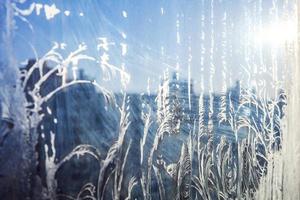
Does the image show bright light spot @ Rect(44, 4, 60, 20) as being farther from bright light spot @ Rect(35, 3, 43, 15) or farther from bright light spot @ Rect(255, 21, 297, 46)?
bright light spot @ Rect(255, 21, 297, 46)

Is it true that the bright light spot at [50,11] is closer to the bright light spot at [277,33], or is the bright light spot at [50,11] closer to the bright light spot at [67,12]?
the bright light spot at [67,12]

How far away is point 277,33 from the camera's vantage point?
1766 millimetres

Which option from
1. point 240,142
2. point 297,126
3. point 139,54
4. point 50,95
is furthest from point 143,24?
point 297,126

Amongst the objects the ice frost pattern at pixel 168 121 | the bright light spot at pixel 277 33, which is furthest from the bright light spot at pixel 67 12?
the bright light spot at pixel 277 33

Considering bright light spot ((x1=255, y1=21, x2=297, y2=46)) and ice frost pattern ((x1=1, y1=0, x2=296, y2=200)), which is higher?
bright light spot ((x1=255, y1=21, x2=297, y2=46))

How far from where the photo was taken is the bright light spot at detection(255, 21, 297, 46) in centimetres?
170

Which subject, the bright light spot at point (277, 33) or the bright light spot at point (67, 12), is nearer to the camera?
the bright light spot at point (67, 12)

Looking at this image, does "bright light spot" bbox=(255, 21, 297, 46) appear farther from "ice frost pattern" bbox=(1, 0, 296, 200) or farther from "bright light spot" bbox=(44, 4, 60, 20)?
"bright light spot" bbox=(44, 4, 60, 20)

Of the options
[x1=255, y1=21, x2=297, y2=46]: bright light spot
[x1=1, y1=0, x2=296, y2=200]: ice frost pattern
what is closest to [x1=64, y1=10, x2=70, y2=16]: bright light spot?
[x1=1, y1=0, x2=296, y2=200]: ice frost pattern

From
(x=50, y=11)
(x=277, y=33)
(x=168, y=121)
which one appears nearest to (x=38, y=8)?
(x=50, y=11)

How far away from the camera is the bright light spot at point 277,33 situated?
1.70 metres

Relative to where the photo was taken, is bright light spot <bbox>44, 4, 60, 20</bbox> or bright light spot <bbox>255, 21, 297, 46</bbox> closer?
bright light spot <bbox>44, 4, 60, 20</bbox>

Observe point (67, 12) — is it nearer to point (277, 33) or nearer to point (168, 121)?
point (168, 121)

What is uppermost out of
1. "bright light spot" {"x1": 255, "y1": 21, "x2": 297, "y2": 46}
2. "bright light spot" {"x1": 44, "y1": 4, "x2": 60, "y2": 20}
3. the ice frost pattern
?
"bright light spot" {"x1": 255, "y1": 21, "x2": 297, "y2": 46}
